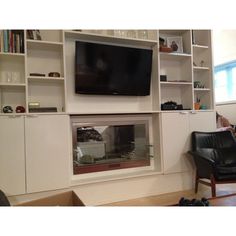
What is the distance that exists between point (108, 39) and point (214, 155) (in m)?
2.18

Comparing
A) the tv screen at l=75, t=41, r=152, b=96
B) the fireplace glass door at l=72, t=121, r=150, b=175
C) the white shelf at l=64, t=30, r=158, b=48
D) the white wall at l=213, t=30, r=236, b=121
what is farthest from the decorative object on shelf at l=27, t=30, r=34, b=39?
the white wall at l=213, t=30, r=236, b=121

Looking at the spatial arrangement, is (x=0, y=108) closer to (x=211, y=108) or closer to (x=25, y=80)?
(x=25, y=80)

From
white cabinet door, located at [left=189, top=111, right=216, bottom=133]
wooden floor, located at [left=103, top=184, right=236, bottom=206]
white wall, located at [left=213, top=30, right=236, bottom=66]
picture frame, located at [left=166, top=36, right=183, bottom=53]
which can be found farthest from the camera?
white wall, located at [left=213, top=30, right=236, bottom=66]

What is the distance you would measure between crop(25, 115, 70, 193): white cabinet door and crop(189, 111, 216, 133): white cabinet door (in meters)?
1.84

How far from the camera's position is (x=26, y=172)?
2.48 meters

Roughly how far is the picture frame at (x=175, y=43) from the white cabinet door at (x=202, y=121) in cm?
100

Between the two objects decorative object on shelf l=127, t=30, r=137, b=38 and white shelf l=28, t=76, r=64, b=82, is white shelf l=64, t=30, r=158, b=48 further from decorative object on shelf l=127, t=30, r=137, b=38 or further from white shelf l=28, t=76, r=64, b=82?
white shelf l=28, t=76, r=64, b=82

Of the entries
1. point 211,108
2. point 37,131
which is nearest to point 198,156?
point 211,108

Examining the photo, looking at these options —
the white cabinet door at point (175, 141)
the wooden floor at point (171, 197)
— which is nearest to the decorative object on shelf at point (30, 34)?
the white cabinet door at point (175, 141)

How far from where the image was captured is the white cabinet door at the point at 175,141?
3.23m

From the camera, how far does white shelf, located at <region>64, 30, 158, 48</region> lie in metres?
2.85

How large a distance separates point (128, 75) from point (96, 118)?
2.41 feet

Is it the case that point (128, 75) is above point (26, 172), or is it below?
above
